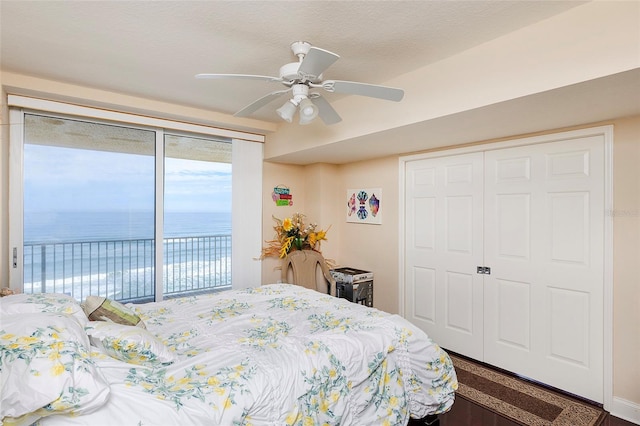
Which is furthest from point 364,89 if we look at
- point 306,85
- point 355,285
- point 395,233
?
point 355,285

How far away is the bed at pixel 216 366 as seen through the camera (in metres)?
1.11

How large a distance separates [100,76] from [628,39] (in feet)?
10.9

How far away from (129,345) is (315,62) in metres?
1.56

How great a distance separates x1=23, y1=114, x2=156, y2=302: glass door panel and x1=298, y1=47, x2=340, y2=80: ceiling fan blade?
248 centimetres

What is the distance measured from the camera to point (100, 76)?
8.79ft

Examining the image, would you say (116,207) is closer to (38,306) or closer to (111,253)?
(111,253)

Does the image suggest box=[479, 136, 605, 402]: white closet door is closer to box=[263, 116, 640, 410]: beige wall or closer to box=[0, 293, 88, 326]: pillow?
box=[263, 116, 640, 410]: beige wall

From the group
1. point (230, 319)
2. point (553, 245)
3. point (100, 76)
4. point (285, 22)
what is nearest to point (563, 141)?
point (553, 245)

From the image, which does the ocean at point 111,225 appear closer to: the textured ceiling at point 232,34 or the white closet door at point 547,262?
the textured ceiling at point 232,34

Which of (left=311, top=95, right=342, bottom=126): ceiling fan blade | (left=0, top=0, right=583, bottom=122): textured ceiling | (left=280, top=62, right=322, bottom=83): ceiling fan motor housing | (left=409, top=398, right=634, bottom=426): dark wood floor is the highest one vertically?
(left=0, top=0, right=583, bottom=122): textured ceiling

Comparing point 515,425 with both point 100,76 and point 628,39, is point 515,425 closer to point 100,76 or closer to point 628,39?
point 628,39

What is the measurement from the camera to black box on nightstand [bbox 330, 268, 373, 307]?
3951 mm

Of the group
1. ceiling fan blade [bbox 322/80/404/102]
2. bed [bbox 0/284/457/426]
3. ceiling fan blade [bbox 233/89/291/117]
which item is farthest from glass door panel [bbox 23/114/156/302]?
Result: ceiling fan blade [bbox 322/80/404/102]

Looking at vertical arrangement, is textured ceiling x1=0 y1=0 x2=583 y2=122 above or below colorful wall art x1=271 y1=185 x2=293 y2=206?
above
